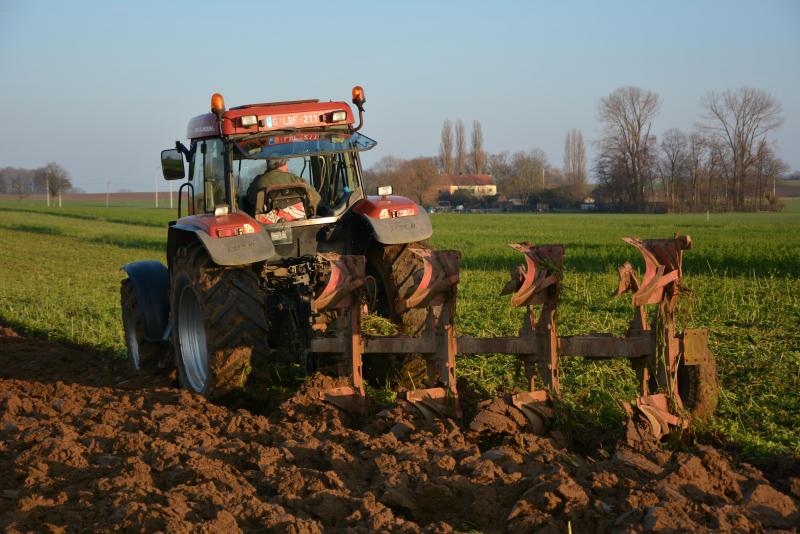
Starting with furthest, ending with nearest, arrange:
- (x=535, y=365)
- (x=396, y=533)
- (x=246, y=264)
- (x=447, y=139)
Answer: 1. (x=447, y=139)
2. (x=246, y=264)
3. (x=535, y=365)
4. (x=396, y=533)

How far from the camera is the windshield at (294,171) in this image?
6.74m

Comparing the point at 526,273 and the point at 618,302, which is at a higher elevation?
the point at 526,273

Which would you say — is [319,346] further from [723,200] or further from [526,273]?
[723,200]

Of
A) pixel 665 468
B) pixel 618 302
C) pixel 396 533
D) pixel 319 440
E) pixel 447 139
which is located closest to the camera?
pixel 396 533

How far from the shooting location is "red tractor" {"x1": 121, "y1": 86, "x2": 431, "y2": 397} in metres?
6.02

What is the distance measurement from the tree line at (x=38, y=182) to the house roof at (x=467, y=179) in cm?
3996

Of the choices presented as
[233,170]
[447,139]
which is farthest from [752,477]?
[447,139]

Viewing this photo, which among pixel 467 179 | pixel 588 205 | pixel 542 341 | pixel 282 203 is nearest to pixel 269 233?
pixel 282 203

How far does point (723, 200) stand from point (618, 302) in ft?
202

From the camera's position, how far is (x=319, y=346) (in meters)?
5.80

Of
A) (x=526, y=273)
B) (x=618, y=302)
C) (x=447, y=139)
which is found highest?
(x=447, y=139)

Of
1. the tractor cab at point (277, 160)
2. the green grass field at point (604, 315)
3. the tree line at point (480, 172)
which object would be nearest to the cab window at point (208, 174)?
the tractor cab at point (277, 160)

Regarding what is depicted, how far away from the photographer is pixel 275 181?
6.82 m

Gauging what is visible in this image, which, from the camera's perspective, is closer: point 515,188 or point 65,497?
point 65,497
